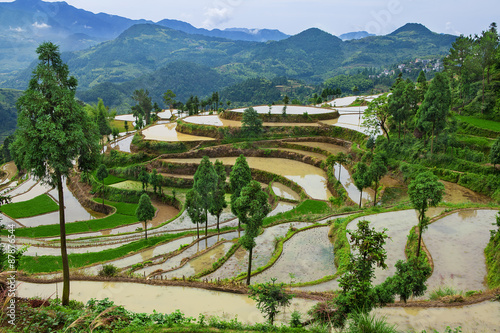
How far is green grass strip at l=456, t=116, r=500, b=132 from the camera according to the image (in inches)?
1115

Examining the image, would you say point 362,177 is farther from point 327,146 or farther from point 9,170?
point 9,170

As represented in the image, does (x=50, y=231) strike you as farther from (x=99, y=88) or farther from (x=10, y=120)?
(x=99, y=88)

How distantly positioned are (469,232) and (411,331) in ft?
33.2

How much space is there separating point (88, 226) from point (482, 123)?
38558 mm

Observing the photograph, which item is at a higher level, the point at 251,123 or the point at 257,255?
the point at 251,123

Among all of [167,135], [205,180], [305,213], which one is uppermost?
[167,135]

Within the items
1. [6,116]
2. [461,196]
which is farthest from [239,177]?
[6,116]

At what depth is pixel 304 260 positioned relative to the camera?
15.7m

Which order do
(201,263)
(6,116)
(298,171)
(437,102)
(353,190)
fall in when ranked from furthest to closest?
(6,116) < (298,171) < (353,190) < (437,102) < (201,263)

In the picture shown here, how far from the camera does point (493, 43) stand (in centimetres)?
3219

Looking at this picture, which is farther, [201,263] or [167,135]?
[167,135]

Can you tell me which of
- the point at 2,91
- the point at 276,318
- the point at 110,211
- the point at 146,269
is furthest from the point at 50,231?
the point at 2,91

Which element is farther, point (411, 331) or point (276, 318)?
point (276, 318)

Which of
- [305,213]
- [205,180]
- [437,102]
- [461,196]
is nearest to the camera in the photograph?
[205,180]
